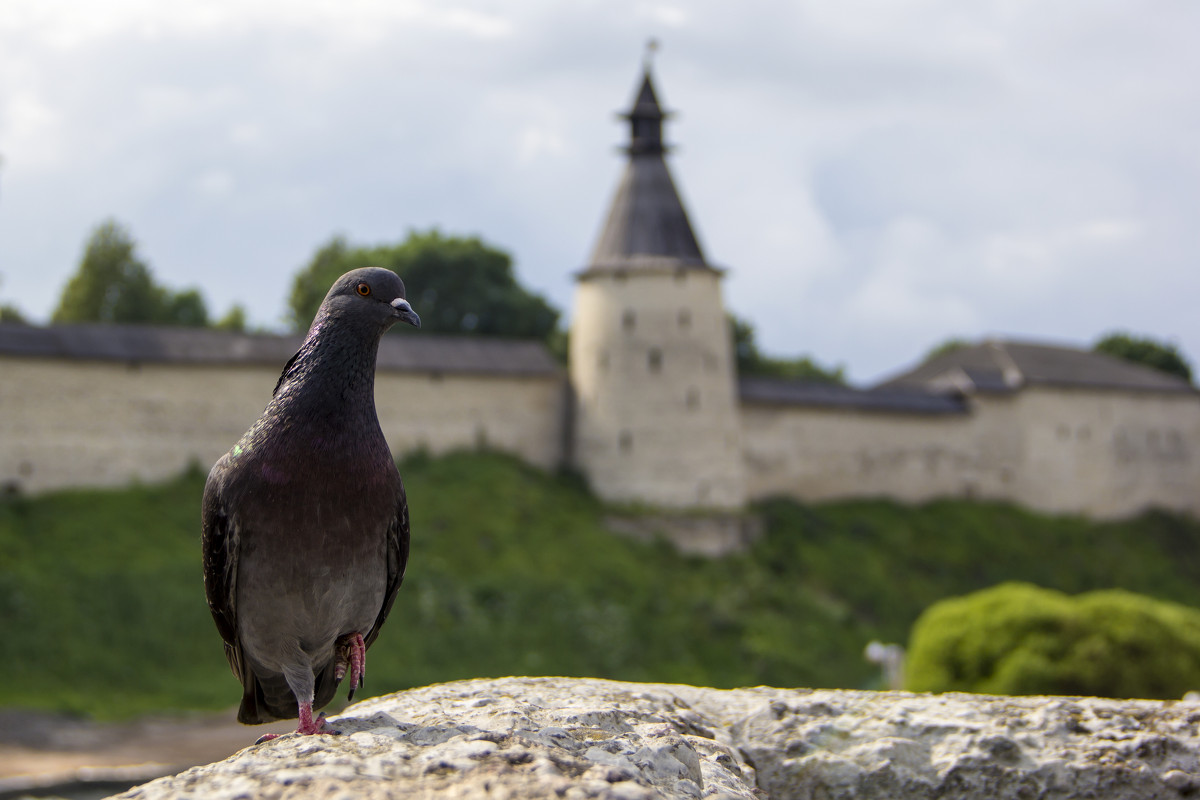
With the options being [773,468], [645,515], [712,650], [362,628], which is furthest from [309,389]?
[773,468]

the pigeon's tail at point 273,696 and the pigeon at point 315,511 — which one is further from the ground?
the pigeon at point 315,511

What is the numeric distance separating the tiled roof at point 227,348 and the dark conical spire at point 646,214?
3259 millimetres

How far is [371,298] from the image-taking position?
387cm

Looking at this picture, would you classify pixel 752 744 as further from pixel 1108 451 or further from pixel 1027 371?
pixel 1108 451

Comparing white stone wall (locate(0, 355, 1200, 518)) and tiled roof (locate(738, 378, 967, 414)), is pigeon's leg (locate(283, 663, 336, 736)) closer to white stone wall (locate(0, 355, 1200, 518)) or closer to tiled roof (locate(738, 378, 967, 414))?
white stone wall (locate(0, 355, 1200, 518))

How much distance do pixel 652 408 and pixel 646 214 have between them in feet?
17.2

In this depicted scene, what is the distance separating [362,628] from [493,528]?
79.4ft

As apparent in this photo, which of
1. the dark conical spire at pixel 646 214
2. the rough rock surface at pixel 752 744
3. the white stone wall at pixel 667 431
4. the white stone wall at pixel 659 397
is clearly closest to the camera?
the rough rock surface at pixel 752 744

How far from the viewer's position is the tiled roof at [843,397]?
3556 cm

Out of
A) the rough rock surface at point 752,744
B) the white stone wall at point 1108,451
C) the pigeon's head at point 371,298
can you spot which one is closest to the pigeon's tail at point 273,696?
the rough rock surface at point 752,744

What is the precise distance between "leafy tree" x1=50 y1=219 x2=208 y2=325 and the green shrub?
3191 cm

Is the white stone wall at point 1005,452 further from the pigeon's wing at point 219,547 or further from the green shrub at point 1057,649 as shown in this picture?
the pigeon's wing at point 219,547

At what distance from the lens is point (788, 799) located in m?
4.10

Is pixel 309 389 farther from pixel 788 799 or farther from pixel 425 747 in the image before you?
pixel 788 799
